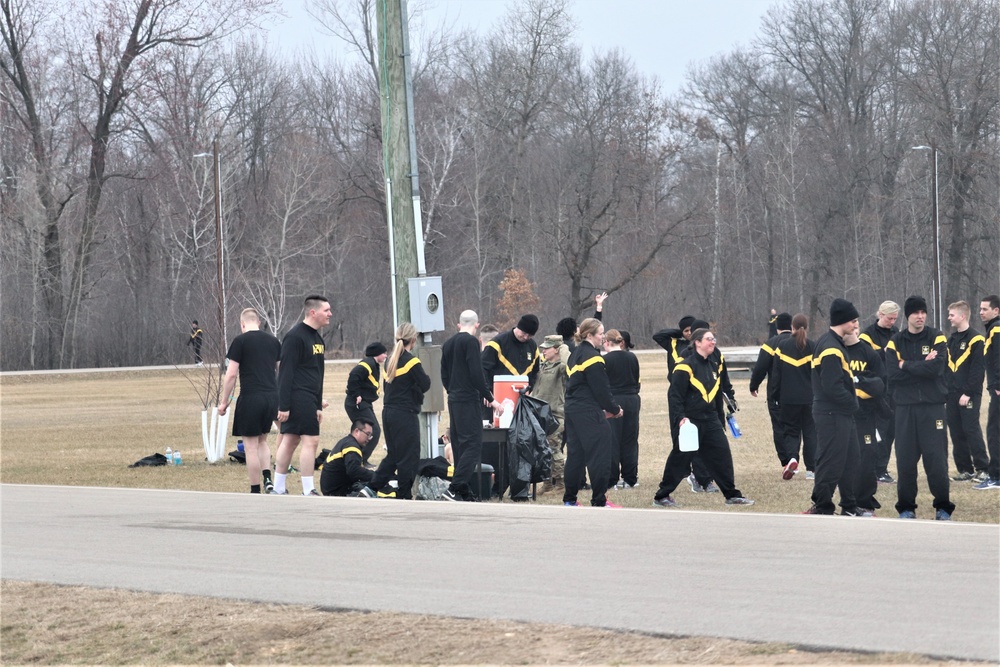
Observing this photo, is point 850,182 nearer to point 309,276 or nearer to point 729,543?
point 309,276

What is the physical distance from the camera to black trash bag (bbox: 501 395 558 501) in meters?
13.5

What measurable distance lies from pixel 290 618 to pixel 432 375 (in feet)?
24.8

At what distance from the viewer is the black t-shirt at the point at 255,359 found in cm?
1354

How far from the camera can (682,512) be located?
10.1 metres

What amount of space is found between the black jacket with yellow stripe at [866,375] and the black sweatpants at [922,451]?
261 mm

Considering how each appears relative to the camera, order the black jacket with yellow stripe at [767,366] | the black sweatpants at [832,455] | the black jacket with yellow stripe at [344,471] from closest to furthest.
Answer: the black sweatpants at [832,455], the black jacket with yellow stripe at [344,471], the black jacket with yellow stripe at [767,366]

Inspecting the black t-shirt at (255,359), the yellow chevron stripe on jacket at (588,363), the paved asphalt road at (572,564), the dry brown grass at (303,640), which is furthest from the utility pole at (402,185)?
the dry brown grass at (303,640)

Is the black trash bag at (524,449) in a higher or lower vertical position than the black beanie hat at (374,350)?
lower

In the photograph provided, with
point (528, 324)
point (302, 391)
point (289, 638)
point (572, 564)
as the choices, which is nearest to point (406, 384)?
point (302, 391)

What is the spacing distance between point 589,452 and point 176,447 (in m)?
12.2

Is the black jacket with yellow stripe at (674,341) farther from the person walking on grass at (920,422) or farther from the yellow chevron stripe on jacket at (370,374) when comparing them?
the person walking on grass at (920,422)

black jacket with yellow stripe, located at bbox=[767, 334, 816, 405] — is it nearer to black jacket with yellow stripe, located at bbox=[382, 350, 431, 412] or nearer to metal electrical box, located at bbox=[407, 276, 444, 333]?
metal electrical box, located at bbox=[407, 276, 444, 333]

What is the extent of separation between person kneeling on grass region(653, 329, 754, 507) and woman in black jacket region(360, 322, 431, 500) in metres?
2.43

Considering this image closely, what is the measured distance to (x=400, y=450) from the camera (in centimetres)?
1307
